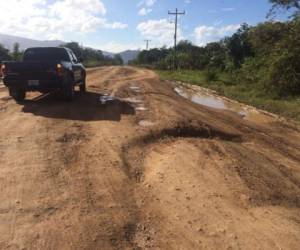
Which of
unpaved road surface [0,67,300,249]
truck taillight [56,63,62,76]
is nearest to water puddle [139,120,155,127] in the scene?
unpaved road surface [0,67,300,249]

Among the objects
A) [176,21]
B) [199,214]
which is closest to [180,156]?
[199,214]

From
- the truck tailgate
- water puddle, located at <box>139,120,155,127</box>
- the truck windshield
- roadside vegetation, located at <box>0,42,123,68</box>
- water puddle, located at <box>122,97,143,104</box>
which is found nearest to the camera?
water puddle, located at <box>139,120,155,127</box>

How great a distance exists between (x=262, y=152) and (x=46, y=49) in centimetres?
931

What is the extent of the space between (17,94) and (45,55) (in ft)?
7.36

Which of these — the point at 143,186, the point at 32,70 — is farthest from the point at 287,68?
the point at 143,186

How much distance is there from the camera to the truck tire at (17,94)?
42.5 feet

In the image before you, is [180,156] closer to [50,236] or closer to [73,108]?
[50,236]

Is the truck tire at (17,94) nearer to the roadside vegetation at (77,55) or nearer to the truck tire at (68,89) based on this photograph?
the truck tire at (68,89)

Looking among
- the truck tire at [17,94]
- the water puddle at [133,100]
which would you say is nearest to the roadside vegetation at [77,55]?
the water puddle at [133,100]

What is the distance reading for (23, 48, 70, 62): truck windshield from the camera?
14.6 meters

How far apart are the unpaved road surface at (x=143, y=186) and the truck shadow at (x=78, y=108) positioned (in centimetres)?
55

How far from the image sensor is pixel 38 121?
9.77m

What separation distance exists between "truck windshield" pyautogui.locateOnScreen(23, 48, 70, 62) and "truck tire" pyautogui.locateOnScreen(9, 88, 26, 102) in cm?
186

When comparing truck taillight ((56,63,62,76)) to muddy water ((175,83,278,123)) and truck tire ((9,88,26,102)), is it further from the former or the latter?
muddy water ((175,83,278,123))
